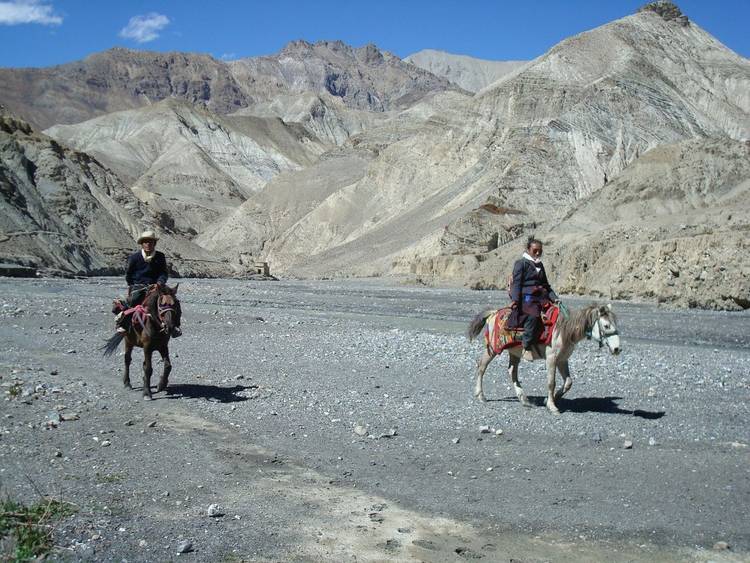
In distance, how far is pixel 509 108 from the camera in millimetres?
83812

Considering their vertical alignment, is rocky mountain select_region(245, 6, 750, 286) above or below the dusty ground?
above

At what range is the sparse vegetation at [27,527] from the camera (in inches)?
220

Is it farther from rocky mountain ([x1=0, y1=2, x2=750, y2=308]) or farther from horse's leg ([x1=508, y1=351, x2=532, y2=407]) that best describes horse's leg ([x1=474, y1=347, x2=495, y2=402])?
rocky mountain ([x1=0, y1=2, x2=750, y2=308])

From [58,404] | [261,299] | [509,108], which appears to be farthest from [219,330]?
[509,108]

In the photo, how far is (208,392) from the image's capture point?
1227cm

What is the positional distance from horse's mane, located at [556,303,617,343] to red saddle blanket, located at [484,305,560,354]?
4.9 inches

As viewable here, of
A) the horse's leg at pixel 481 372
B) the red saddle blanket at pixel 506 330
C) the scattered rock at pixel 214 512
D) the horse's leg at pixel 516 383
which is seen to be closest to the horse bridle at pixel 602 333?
the red saddle blanket at pixel 506 330

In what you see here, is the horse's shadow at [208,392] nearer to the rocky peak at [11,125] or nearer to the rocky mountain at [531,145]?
the rocky mountain at [531,145]

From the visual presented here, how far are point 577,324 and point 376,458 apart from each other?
3577mm

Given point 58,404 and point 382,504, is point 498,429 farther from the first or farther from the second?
point 58,404

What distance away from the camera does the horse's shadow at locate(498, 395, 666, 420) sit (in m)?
10.7

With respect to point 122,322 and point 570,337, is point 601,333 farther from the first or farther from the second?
point 122,322

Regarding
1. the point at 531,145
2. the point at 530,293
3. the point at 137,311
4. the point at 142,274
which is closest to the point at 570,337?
the point at 530,293

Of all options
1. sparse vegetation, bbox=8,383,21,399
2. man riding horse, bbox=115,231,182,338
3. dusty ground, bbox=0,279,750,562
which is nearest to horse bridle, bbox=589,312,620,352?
dusty ground, bbox=0,279,750,562
